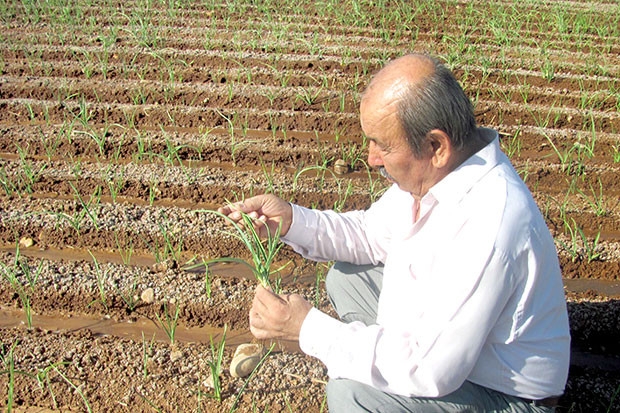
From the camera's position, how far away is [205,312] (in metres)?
2.84

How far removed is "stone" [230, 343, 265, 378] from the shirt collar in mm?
989

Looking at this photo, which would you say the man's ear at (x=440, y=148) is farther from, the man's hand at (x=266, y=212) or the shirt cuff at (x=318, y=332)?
the man's hand at (x=266, y=212)

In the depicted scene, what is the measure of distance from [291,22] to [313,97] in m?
2.02

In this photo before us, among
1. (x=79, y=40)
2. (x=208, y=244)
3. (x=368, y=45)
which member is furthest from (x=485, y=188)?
(x=79, y=40)

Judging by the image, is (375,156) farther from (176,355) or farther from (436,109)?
(176,355)

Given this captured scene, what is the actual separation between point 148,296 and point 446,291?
153 cm

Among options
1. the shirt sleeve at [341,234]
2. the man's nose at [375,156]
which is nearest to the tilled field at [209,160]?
the shirt sleeve at [341,234]

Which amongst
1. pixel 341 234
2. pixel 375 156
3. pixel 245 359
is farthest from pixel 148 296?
pixel 375 156

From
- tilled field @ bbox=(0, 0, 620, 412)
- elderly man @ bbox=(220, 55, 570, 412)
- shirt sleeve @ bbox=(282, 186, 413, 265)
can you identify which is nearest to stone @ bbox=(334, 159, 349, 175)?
tilled field @ bbox=(0, 0, 620, 412)

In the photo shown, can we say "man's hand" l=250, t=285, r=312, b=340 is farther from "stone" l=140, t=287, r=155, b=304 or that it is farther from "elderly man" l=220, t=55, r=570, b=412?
"stone" l=140, t=287, r=155, b=304

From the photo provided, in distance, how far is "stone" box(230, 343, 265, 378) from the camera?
8.11ft

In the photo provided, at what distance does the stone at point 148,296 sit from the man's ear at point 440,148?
1.48 metres

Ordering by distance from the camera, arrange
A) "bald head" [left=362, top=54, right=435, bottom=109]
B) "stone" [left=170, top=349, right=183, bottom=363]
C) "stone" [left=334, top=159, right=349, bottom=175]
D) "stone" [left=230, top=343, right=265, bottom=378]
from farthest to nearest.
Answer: "stone" [left=334, top=159, right=349, bottom=175]
"stone" [left=170, top=349, right=183, bottom=363]
"stone" [left=230, top=343, right=265, bottom=378]
"bald head" [left=362, top=54, right=435, bottom=109]

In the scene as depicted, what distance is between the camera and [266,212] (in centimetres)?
254
